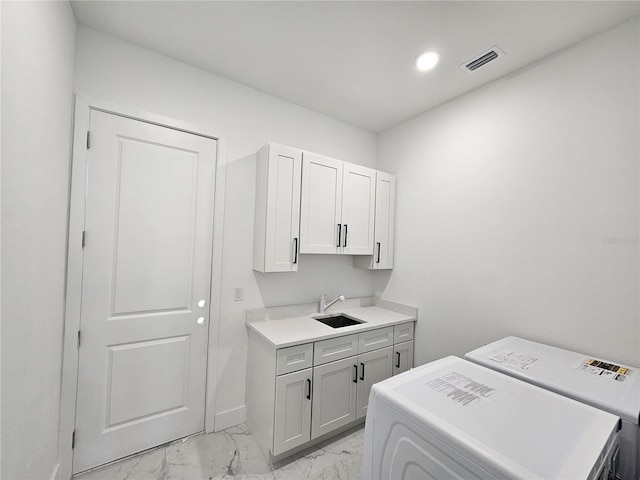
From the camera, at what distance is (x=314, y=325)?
2.14 m

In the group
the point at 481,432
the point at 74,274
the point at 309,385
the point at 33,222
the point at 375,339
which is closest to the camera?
the point at 481,432

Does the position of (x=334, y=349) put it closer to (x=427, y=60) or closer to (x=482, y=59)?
(x=427, y=60)

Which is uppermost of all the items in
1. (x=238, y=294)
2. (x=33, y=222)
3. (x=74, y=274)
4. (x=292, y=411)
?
(x=33, y=222)

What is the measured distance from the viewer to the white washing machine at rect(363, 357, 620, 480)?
31.4 inches

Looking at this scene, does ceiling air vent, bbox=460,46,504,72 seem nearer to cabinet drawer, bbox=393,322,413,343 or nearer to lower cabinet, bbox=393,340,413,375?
cabinet drawer, bbox=393,322,413,343

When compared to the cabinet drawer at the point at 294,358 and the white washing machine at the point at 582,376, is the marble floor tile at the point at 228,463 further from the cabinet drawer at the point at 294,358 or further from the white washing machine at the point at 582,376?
the white washing machine at the point at 582,376

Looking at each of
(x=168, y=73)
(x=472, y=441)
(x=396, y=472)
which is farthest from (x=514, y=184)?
(x=168, y=73)

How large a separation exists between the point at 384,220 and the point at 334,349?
4.32 ft

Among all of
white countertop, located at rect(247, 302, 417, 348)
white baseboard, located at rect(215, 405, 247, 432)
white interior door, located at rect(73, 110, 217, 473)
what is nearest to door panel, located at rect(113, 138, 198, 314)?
white interior door, located at rect(73, 110, 217, 473)

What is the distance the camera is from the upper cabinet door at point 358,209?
2.37m

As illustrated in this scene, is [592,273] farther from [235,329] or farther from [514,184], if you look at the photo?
[235,329]

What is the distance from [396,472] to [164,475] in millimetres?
1458

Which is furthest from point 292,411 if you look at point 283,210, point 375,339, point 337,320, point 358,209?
point 358,209

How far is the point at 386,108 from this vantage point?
2477 millimetres
